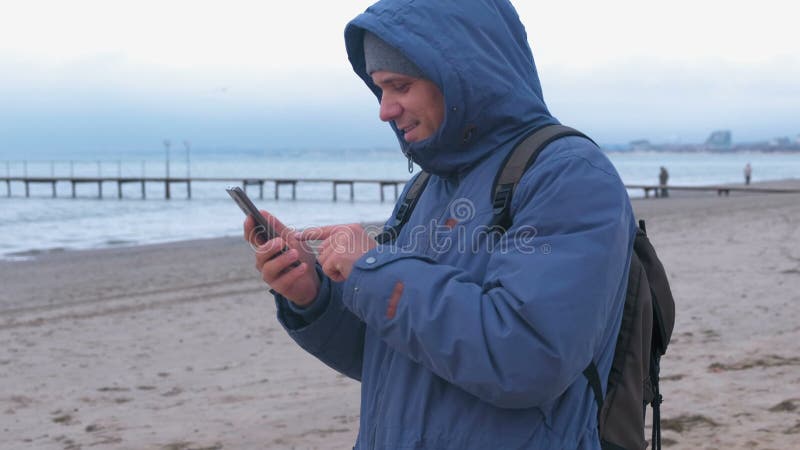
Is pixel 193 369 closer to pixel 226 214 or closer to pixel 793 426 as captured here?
pixel 793 426

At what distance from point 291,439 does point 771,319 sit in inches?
186

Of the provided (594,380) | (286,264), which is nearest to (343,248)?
(286,264)

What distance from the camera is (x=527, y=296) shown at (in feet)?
4.47

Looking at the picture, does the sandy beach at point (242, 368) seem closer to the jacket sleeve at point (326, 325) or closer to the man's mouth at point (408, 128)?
the jacket sleeve at point (326, 325)

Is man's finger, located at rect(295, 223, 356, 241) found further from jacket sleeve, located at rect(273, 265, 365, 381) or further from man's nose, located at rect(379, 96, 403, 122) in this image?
man's nose, located at rect(379, 96, 403, 122)

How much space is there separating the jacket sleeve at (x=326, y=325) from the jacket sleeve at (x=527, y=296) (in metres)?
0.42

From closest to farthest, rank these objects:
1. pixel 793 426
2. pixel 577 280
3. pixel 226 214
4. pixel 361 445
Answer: pixel 577 280 < pixel 361 445 < pixel 793 426 < pixel 226 214

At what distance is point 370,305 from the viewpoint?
1483 millimetres

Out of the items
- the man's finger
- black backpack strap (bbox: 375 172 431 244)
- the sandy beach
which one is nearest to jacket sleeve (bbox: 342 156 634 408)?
the man's finger

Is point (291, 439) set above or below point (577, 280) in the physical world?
below

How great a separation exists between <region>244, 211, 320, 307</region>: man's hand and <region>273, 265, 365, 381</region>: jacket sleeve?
0.03 m

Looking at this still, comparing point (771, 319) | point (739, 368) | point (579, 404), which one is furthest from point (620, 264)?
point (771, 319)

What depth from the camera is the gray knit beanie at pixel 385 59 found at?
5.30ft

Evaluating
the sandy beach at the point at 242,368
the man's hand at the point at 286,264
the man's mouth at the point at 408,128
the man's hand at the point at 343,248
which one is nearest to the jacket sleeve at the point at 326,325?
the man's hand at the point at 286,264
